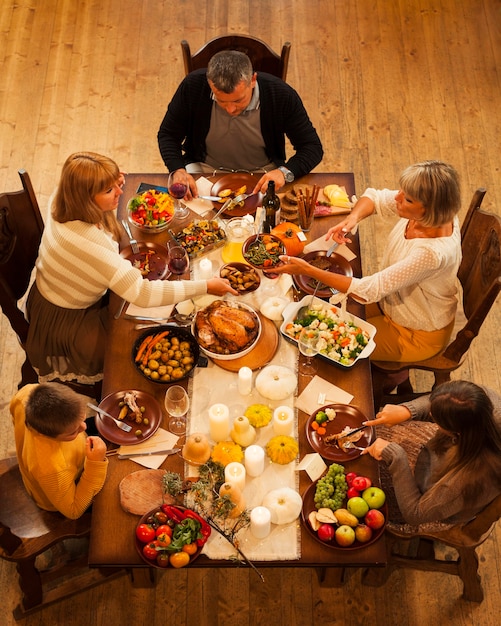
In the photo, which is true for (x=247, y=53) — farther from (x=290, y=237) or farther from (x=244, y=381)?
(x=244, y=381)

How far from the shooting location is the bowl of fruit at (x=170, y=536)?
2.40 m

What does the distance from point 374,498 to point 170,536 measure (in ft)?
2.36

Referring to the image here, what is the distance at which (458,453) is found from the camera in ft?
8.23

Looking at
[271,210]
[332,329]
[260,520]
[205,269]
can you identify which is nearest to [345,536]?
[260,520]

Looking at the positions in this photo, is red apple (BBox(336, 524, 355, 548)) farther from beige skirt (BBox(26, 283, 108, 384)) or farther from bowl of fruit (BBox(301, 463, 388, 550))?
beige skirt (BBox(26, 283, 108, 384))

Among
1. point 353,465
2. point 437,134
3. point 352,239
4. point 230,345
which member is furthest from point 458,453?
point 437,134

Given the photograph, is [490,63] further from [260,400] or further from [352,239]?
[260,400]

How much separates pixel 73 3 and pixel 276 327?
4054 mm

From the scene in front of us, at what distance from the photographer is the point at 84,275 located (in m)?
3.08

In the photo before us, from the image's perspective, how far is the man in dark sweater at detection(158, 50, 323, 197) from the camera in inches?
141

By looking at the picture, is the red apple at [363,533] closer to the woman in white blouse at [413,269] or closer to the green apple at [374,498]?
the green apple at [374,498]

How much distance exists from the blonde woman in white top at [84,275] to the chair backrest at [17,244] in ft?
0.32

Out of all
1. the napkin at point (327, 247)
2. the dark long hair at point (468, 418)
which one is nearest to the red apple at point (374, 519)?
the dark long hair at point (468, 418)

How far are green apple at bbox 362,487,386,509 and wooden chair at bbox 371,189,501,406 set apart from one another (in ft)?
3.15
